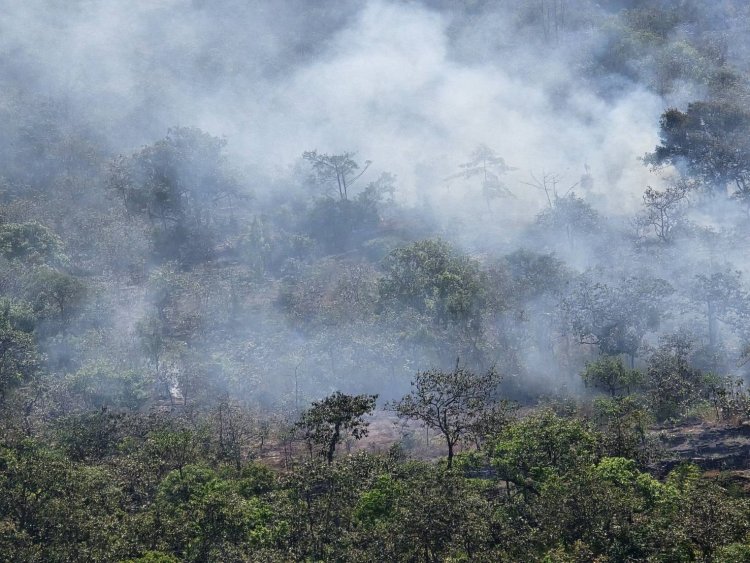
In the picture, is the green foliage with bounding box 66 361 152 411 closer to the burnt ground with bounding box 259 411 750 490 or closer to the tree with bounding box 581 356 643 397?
the burnt ground with bounding box 259 411 750 490

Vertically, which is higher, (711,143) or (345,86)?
(345,86)

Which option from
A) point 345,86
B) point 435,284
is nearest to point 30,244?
point 435,284

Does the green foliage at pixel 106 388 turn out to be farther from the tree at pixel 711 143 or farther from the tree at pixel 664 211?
the tree at pixel 711 143

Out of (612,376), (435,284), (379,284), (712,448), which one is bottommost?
(712,448)

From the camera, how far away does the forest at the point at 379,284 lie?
87.8 ft

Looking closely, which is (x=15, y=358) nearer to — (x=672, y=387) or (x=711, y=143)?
(x=672, y=387)

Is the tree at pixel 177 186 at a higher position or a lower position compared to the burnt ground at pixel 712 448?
higher

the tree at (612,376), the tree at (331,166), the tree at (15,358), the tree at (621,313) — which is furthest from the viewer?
the tree at (331,166)

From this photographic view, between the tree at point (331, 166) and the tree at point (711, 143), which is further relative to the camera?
the tree at point (331, 166)

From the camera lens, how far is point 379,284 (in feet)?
166

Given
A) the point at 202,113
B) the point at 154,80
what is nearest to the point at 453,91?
the point at 202,113

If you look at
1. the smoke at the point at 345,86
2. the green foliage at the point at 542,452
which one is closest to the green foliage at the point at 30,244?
the smoke at the point at 345,86

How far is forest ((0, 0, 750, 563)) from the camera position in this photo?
26766 millimetres

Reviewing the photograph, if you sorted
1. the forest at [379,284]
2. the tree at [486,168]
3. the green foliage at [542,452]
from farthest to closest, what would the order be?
the tree at [486,168] → the green foliage at [542,452] → the forest at [379,284]
